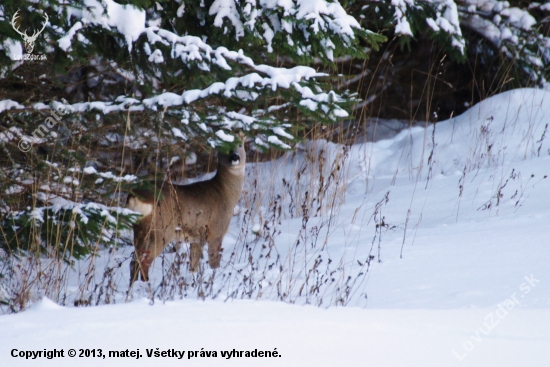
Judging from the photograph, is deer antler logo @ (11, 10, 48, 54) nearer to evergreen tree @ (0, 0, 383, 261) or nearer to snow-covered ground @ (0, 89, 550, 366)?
evergreen tree @ (0, 0, 383, 261)

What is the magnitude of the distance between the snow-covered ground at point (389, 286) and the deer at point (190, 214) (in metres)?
0.26

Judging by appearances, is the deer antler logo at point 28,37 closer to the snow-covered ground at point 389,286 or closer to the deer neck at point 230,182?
the snow-covered ground at point 389,286

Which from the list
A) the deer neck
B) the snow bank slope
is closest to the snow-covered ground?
the snow bank slope

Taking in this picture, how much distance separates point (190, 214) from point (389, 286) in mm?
2163

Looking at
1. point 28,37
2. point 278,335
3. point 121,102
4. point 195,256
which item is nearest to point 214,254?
point 195,256

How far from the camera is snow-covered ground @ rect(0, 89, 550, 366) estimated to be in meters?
2.78

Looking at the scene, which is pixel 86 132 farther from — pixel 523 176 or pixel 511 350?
pixel 523 176

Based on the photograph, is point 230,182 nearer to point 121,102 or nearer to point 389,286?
point 121,102

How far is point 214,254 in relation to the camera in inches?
225

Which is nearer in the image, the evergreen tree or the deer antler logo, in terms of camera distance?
the deer antler logo

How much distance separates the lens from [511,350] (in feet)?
9.34

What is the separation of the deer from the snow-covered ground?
26 centimetres

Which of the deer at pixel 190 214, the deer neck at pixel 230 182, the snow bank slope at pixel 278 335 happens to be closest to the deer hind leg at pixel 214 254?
the deer at pixel 190 214

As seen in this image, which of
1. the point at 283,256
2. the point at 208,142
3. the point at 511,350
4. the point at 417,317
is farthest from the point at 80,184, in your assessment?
the point at 511,350
